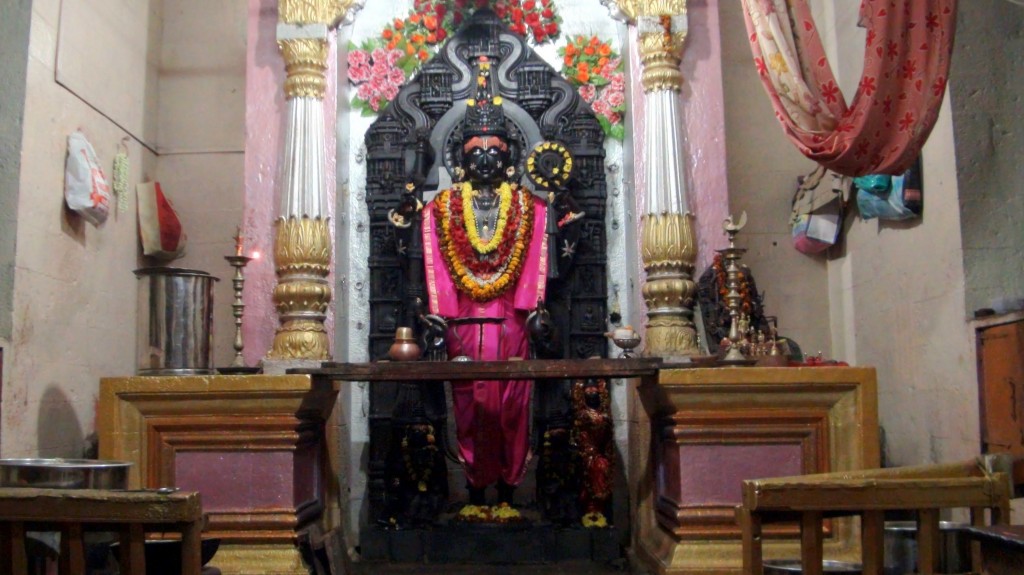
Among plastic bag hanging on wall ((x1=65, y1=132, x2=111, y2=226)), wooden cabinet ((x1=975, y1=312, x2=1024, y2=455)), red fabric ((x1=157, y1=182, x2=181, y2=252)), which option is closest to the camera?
wooden cabinet ((x1=975, y1=312, x2=1024, y2=455))

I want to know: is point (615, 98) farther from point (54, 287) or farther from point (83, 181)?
point (54, 287)

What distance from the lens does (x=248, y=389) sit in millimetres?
5023

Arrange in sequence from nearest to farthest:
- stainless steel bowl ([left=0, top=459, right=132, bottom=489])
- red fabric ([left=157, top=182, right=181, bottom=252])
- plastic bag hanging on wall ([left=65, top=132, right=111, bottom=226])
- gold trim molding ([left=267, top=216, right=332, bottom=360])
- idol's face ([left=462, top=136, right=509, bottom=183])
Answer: stainless steel bowl ([left=0, top=459, right=132, bottom=489])
plastic bag hanging on wall ([left=65, top=132, right=111, bottom=226])
gold trim molding ([left=267, top=216, right=332, bottom=360])
idol's face ([left=462, top=136, right=509, bottom=183])
red fabric ([left=157, top=182, right=181, bottom=252])

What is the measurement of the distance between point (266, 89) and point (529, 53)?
1887 mm

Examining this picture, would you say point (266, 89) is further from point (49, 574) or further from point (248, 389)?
point (49, 574)

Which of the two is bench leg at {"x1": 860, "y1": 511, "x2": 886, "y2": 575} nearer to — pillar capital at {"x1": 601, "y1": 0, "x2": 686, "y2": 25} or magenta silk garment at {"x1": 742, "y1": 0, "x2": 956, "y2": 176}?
magenta silk garment at {"x1": 742, "y1": 0, "x2": 956, "y2": 176}

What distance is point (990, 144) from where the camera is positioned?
5234 millimetres

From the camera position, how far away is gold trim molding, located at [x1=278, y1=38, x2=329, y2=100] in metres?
6.25

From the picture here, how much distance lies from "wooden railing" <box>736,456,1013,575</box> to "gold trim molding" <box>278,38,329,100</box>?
4.29 meters

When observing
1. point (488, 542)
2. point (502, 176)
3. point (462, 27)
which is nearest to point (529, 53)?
point (462, 27)

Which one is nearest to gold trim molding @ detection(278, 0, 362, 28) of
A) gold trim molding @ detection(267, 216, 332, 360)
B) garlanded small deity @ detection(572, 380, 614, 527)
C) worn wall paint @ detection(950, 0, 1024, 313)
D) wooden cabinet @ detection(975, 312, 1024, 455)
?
gold trim molding @ detection(267, 216, 332, 360)

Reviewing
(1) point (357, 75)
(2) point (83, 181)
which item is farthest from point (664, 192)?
(2) point (83, 181)

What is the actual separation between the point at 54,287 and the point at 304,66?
2.07 metres

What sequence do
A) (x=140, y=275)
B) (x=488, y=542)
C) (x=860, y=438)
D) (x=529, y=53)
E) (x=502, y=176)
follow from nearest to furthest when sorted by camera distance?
1. (x=860, y=438)
2. (x=140, y=275)
3. (x=488, y=542)
4. (x=502, y=176)
5. (x=529, y=53)
